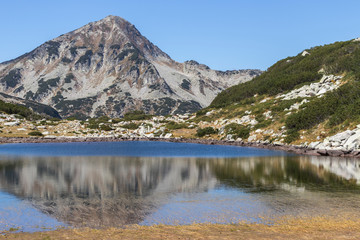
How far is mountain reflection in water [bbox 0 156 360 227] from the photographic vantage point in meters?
24.2

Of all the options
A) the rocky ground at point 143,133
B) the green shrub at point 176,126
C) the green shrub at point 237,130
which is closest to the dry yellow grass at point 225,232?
the rocky ground at point 143,133

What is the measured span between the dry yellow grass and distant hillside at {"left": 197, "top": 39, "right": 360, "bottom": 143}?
58.0 meters

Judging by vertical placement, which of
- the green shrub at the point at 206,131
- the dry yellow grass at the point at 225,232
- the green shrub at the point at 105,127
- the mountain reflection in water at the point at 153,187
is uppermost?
the green shrub at the point at 105,127

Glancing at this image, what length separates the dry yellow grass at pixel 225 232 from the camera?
1742cm

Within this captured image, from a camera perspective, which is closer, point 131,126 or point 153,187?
point 153,187

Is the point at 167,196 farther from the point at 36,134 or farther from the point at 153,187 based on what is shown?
the point at 36,134

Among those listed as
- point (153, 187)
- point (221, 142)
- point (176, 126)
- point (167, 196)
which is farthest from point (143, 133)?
point (167, 196)

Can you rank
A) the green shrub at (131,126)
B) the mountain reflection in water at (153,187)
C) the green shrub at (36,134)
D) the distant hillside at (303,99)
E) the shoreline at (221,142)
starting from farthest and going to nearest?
1. the green shrub at (131,126)
2. the green shrub at (36,134)
3. the distant hillside at (303,99)
4. the shoreline at (221,142)
5. the mountain reflection in water at (153,187)

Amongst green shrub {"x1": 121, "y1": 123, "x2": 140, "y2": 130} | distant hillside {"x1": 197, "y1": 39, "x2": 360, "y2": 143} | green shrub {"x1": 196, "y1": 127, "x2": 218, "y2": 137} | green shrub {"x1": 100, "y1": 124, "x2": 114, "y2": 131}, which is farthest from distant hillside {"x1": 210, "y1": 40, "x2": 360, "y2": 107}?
green shrub {"x1": 100, "y1": 124, "x2": 114, "y2": 131}

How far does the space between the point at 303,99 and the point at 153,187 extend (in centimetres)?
8750

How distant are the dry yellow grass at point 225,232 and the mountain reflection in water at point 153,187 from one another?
7.16ft

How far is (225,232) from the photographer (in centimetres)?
1838

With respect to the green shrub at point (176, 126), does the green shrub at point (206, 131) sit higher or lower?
lower

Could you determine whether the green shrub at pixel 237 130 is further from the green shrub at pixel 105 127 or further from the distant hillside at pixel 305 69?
the green shrub at pixel 105 127
